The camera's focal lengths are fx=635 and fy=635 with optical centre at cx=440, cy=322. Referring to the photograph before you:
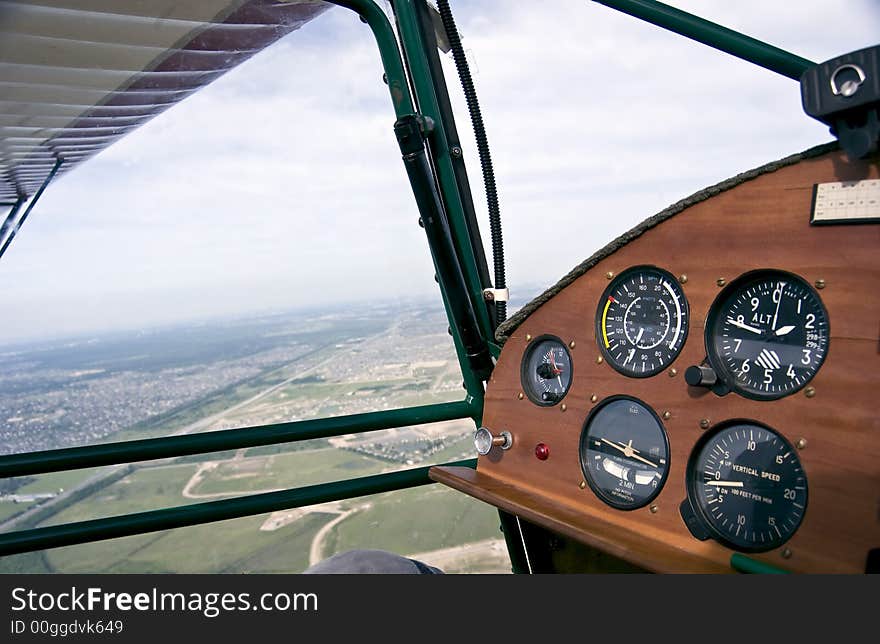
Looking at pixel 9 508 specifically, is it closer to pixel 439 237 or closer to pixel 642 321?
pixel 439 237

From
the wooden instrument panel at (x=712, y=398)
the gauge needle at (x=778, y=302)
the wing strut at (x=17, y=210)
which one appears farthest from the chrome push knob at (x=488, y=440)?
the wing strut at (x=17, y=210)

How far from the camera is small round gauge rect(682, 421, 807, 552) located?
4.00 feet

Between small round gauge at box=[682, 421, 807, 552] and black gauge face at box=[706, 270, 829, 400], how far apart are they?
0.10 m

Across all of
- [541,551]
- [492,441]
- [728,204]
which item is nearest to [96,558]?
[492,441]

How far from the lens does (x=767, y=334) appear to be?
129 centimetres

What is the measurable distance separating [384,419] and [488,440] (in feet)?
1.34

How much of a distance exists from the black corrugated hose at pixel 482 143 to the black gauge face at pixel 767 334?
0.85m

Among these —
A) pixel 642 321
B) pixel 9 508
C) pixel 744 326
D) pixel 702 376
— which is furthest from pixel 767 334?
pixel 9 508

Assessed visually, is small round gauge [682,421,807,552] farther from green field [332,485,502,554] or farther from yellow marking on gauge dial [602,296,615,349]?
green field [332,485,502,554]

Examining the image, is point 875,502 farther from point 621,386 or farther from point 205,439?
point 205,439

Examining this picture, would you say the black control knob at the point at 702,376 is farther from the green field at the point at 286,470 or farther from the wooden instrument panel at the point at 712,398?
the green field at the point at 286,470

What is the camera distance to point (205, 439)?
5.90 ft

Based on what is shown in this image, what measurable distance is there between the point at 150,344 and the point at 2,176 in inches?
32.3

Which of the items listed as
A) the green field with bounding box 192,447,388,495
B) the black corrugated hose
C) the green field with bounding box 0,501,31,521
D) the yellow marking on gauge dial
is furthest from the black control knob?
the green field with bounding box 0,501,31,521
